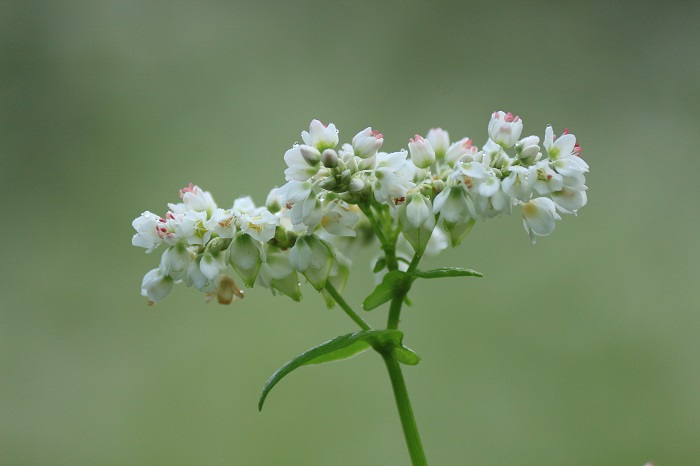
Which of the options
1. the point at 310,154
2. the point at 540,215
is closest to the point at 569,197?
the point at 540,215

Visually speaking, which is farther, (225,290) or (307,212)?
(225,290)

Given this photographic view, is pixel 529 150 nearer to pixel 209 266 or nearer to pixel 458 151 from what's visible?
pixel 458 151

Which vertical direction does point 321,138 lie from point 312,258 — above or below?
above

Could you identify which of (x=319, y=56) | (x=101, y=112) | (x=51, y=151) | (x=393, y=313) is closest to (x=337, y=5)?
(x=319, y=56)

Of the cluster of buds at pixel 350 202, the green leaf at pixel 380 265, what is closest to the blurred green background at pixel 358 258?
the green leaf at pixel 380 265

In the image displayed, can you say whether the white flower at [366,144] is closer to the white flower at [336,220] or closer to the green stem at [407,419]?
the white flower at [336,220]

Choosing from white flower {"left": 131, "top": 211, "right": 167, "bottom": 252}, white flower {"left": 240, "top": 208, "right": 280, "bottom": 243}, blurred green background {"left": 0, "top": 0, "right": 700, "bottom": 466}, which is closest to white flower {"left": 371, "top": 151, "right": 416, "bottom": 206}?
white flower {"left": 240, "top": 208, "right": 280, "bottom": 243}
